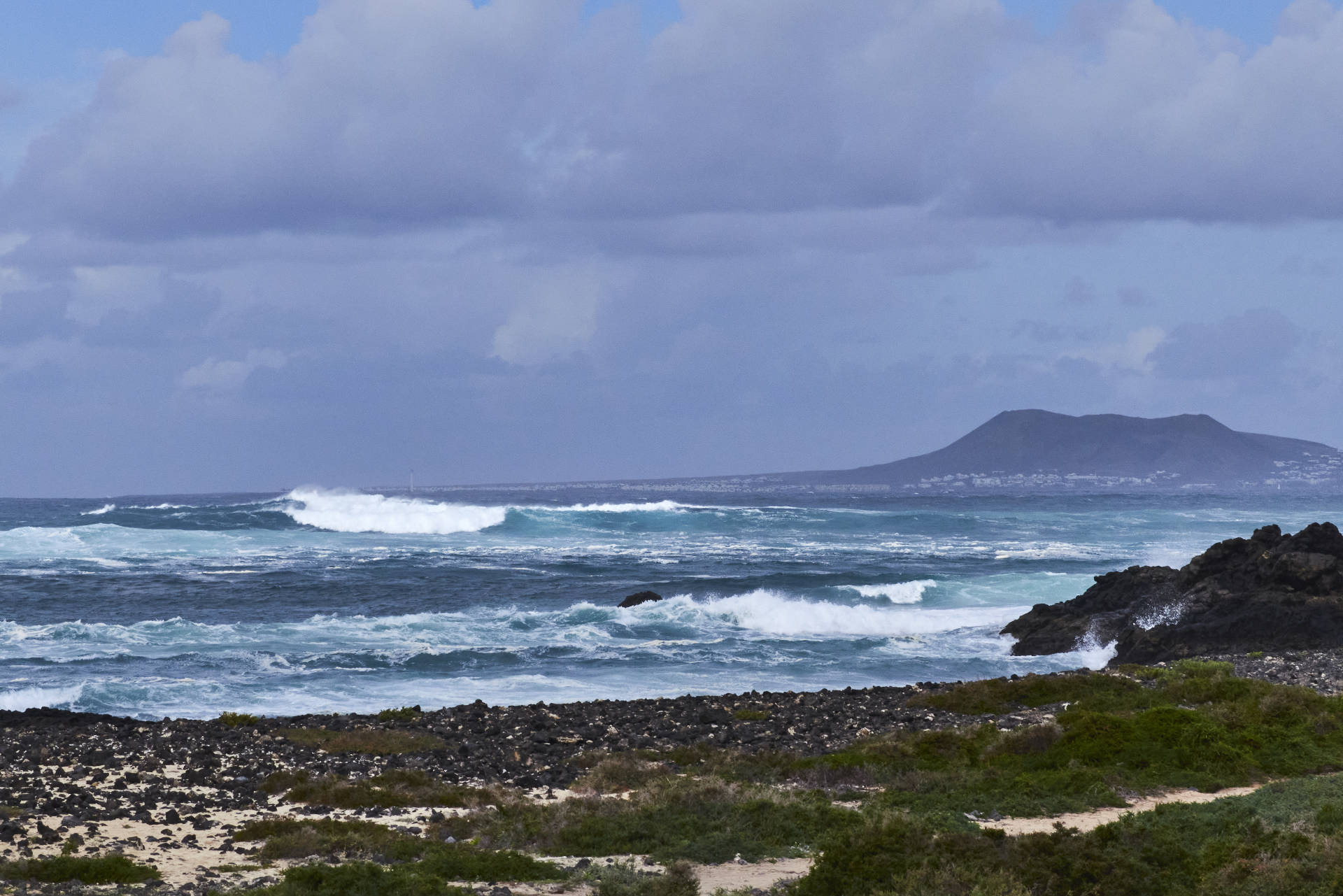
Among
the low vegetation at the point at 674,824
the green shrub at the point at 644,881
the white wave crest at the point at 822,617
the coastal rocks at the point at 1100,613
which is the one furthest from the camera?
the white wave crest at the point at 822,617

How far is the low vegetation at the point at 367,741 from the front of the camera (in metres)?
15.9

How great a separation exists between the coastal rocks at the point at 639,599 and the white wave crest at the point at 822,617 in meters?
0.50

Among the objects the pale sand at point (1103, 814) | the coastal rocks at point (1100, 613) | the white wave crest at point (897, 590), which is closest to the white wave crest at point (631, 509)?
the white wave crest at point (897, 590)

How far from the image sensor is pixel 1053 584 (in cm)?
4266

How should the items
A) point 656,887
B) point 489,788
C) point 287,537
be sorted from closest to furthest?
point 656,887, point 489,788, point 287,537

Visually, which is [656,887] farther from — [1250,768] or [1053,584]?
[1053,584]

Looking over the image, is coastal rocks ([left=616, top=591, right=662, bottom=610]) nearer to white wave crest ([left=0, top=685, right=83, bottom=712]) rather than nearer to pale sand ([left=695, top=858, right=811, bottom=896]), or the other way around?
white wave crest ([left=0, top=685, right=83, bottom=712])

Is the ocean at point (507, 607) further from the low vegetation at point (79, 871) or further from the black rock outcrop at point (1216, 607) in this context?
the low vegetation at point (79, 871)

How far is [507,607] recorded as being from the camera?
36.2 meters

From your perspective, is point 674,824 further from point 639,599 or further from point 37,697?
point 639,599

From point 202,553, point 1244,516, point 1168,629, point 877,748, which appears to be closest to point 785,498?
point 1244,516

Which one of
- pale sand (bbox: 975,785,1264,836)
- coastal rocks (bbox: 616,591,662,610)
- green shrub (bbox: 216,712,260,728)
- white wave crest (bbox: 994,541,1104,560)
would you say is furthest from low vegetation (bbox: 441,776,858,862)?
white wave crest (bbox: 994,541,1104,560)

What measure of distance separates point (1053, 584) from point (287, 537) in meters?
45.7

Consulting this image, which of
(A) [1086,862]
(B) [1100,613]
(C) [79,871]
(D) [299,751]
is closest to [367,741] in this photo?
(D) [299,751]
